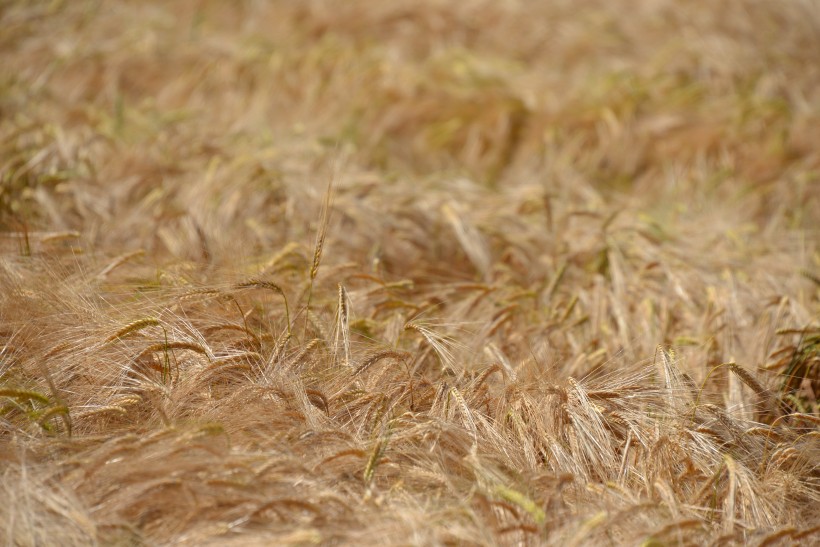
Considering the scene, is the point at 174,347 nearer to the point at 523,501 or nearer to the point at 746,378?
the point at 523,501

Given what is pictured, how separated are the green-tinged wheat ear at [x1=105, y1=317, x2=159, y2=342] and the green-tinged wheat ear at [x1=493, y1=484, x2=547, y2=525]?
89cm

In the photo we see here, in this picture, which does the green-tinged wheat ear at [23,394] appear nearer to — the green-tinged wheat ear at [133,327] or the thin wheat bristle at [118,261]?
the green-tinged wheat ear at [133,327]

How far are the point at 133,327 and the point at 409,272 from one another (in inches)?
48.0

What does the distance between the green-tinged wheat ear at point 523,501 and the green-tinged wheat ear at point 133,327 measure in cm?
89

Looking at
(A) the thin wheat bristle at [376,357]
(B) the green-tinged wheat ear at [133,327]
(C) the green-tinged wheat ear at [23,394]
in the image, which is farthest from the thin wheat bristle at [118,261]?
(A) the thin wheat bristle at [376,357]

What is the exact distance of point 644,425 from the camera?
1.85 metres

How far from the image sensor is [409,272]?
2.75 metres

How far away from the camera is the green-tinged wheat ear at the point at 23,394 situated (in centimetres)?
152

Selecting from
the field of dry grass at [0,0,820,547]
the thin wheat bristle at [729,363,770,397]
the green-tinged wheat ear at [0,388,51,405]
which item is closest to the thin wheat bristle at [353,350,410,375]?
the field of dry grass at [0,0,820,547]

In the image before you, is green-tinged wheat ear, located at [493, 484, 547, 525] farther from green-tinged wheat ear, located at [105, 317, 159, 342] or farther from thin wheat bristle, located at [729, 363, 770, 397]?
green-tinged wheat ear, located at [105, 317, 159, 342]

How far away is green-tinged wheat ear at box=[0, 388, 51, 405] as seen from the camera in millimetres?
1519

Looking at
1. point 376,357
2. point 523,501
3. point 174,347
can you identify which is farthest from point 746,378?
point 174,347

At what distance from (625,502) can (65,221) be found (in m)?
2.16

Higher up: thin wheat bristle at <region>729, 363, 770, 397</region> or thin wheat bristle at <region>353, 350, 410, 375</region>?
thin wheat bristle at <region>353, 350, 410, 375</region>
